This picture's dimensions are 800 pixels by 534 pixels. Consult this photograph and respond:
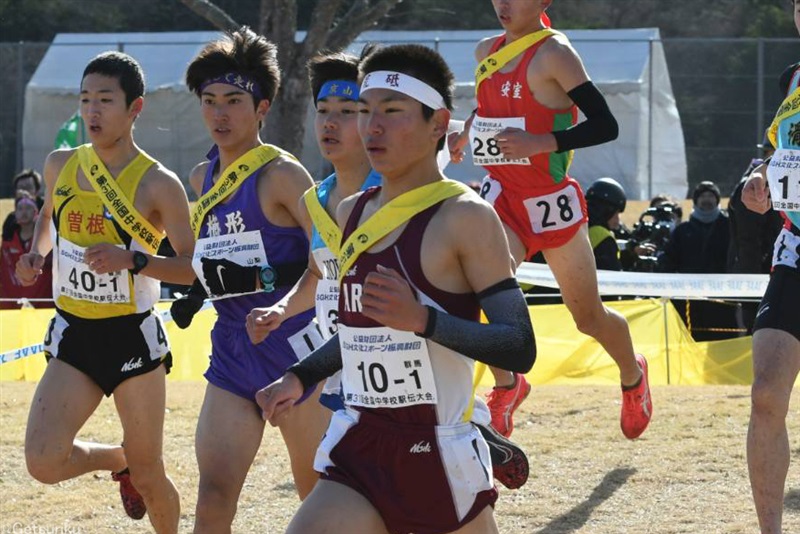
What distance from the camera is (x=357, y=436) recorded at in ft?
13.7

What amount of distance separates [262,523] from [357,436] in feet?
10.1

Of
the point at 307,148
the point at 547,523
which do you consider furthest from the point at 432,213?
the point at 307,148

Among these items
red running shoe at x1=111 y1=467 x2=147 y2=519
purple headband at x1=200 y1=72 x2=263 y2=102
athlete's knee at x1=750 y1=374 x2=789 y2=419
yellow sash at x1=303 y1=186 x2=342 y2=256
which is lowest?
red running shoe at x1=111 y1=467 x2=147 y2=519

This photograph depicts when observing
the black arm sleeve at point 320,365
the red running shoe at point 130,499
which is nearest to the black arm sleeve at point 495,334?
the black arm sleeve at point 320,365

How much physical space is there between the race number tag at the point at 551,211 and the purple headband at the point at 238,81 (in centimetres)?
156

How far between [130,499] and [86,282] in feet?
4.11

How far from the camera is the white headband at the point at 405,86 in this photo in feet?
13.8

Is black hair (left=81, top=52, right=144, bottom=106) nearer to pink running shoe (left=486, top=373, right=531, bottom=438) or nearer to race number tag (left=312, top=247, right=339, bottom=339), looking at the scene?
race number tag (left=312, top=247, right=339, bottom=339)

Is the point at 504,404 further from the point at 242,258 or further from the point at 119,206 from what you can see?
the point at 119,206

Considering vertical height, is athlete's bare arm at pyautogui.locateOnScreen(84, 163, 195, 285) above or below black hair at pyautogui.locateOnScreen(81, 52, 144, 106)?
below

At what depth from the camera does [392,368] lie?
4.11 meters

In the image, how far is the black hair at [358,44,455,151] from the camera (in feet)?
13.9

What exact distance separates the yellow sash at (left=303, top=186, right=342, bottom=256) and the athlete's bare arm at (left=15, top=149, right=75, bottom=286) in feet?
5.24

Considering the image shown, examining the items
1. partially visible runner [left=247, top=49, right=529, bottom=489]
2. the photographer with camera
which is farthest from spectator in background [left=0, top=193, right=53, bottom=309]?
partially visible runner [left=247, top=49, right=529, bottom=489]
